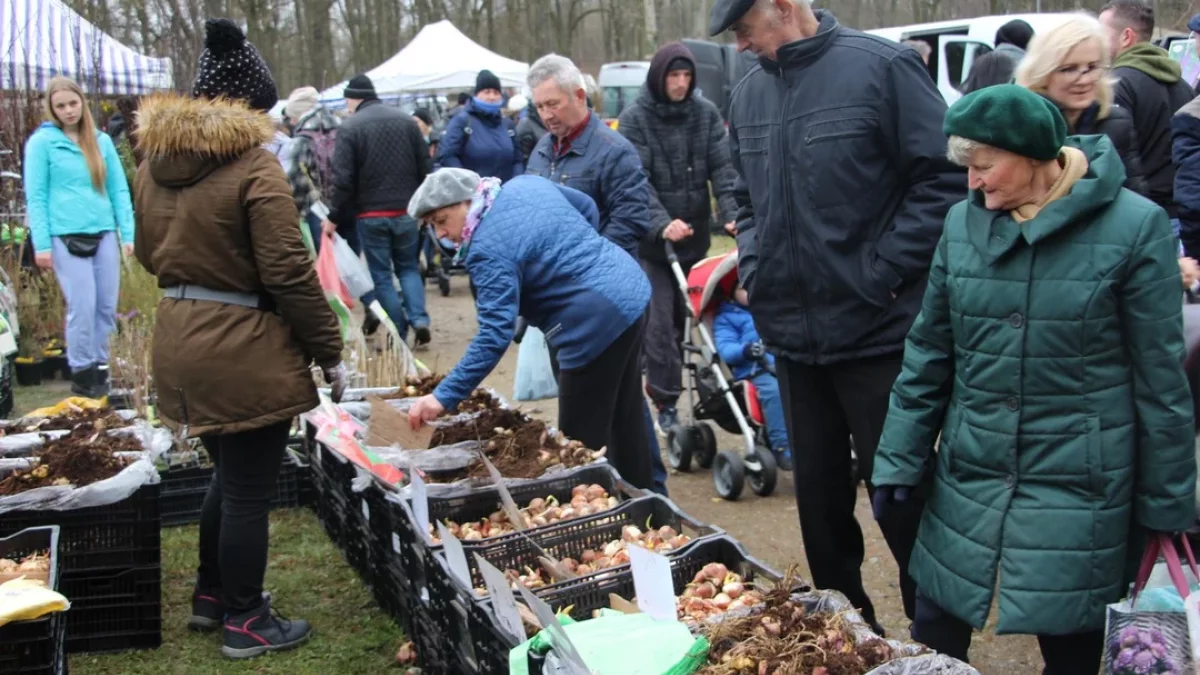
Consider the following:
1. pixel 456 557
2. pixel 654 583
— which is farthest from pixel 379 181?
pixel 654 583

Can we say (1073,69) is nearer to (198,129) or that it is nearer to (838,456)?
(838,456)

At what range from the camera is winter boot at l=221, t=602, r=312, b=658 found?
4.04 m

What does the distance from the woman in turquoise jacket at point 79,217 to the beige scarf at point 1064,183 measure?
6.00 m

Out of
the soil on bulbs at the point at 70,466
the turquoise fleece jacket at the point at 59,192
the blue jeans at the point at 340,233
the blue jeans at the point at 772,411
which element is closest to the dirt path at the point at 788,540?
the blue jeans at the point at 772,411

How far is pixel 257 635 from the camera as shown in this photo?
159 inches

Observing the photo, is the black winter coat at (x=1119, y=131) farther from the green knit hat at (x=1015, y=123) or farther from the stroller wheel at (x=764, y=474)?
the stroller wheel at (x=764, y=474)

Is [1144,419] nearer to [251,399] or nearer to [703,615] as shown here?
[703,615]

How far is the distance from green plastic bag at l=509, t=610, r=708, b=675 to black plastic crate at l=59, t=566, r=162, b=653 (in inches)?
80.8

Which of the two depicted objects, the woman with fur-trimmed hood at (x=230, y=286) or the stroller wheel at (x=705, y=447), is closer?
the woman with fur-trimmed hood at (x=230, y=286)

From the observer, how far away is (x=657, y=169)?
6270 millimetres

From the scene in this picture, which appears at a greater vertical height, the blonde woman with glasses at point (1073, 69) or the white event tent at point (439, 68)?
the white event tent at point (439, 68)

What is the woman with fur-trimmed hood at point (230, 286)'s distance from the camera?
3.58m

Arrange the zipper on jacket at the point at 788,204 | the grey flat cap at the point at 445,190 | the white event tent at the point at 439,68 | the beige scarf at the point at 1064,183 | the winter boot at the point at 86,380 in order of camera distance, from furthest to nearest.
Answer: the white event tent at the point at 439,68 < the winter boot at the point at 86,380 < the grey flat cap at the point at 445,190 < the zipper on jacket at the point at 788,204 < the beige scarf at the point at 1064,183

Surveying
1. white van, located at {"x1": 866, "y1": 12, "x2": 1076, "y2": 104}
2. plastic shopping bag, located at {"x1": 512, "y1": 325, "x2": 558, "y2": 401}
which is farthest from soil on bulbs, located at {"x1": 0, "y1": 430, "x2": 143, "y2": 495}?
white van, located at {"x1": 866, "y1": 12, "x2": 1076, "y2": 104}
